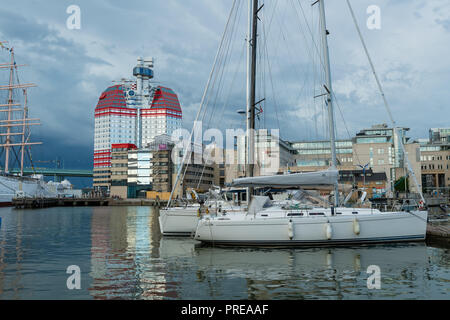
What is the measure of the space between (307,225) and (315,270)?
4599 mm

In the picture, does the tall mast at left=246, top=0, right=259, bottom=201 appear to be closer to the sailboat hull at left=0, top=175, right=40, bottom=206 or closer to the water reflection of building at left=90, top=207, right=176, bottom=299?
the water reflection of building at left=90, top=207, right=176, bottom=299

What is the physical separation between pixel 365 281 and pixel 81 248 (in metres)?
16.6

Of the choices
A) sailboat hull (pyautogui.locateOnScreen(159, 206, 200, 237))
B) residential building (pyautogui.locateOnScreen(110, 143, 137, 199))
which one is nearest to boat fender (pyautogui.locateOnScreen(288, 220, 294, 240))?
sailboat hull (pyautogui.locateOnScreen(159, 206, 200, 237))

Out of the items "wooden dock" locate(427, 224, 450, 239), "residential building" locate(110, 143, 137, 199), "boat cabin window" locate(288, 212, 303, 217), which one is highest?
"residential building" locate(110, 143, 137, 199)

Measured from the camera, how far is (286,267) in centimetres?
1535

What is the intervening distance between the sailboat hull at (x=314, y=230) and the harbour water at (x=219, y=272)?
0.55 meters

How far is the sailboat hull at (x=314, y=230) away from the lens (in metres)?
19.2

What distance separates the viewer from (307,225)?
1920cm

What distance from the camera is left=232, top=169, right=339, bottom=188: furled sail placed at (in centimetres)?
2041

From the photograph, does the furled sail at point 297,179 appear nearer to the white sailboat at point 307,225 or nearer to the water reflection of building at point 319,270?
the white sailboat at point 307,225

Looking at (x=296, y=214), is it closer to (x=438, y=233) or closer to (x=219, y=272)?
(x=219, y=272)

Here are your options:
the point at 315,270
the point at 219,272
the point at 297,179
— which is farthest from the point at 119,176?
the point at 315,270

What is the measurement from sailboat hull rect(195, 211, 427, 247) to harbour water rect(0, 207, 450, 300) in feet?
1.82
